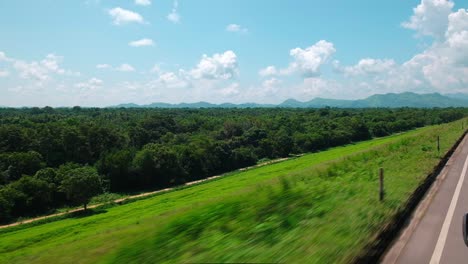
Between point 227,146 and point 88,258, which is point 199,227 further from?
point 227,146

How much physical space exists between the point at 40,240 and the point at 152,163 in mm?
32548

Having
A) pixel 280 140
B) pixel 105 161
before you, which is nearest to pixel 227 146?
pixel 280 140

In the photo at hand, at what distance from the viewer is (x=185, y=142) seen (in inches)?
3361

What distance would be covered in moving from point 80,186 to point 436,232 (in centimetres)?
4857

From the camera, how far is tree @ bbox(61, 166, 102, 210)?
49.8 metres

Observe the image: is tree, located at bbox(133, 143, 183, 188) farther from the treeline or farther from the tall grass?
the tall grass

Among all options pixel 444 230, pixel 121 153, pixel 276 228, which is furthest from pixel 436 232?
pixel 121 153

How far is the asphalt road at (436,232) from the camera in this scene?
7.53 meters

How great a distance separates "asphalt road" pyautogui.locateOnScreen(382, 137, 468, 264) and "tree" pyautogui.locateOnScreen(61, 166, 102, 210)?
45.9 m

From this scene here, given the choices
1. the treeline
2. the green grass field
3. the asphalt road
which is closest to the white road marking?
the asphalt road

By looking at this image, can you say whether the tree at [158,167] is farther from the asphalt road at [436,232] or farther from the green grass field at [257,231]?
the green grass field at [257,231]

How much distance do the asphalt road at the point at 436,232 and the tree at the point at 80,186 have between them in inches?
1809

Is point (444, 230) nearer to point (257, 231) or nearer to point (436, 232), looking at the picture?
point (436, 232)

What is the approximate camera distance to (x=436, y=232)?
29.4ft
